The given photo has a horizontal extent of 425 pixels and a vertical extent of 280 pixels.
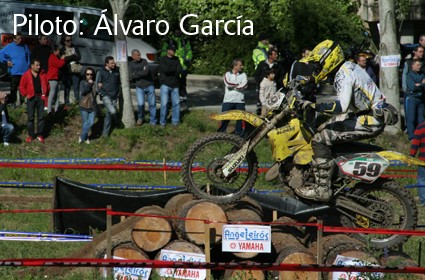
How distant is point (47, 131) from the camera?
1866 cm

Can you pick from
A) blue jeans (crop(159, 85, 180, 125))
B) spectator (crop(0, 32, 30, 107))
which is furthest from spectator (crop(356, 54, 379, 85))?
spectator (crop(0, 32, 30, 107))

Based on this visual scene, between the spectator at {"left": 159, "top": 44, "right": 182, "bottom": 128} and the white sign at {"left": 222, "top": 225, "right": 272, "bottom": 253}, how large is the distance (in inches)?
353

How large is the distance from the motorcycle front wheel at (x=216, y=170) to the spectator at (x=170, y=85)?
756 centimetres

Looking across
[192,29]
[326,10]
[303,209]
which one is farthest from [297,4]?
[303,209]

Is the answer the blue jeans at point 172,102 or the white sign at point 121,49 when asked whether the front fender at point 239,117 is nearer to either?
the blue jeans at point 172,102

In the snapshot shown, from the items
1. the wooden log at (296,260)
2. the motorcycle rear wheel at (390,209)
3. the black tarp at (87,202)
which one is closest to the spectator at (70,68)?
the black tarp at (87,202)

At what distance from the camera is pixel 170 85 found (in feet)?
63.2

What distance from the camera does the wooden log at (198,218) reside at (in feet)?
35.4

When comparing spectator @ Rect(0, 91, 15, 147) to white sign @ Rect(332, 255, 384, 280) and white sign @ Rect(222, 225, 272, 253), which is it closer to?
white sign @ Rect(222, 225, 272, 253)

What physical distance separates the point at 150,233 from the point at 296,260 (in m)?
1.60

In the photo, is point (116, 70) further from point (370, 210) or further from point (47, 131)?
point (370, 210)

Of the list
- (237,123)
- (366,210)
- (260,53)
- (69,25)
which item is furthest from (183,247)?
(69,25)

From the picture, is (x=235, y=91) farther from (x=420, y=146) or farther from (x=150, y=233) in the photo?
(x=150, y=233)

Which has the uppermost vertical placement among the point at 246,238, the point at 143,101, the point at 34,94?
the point at 34,94
